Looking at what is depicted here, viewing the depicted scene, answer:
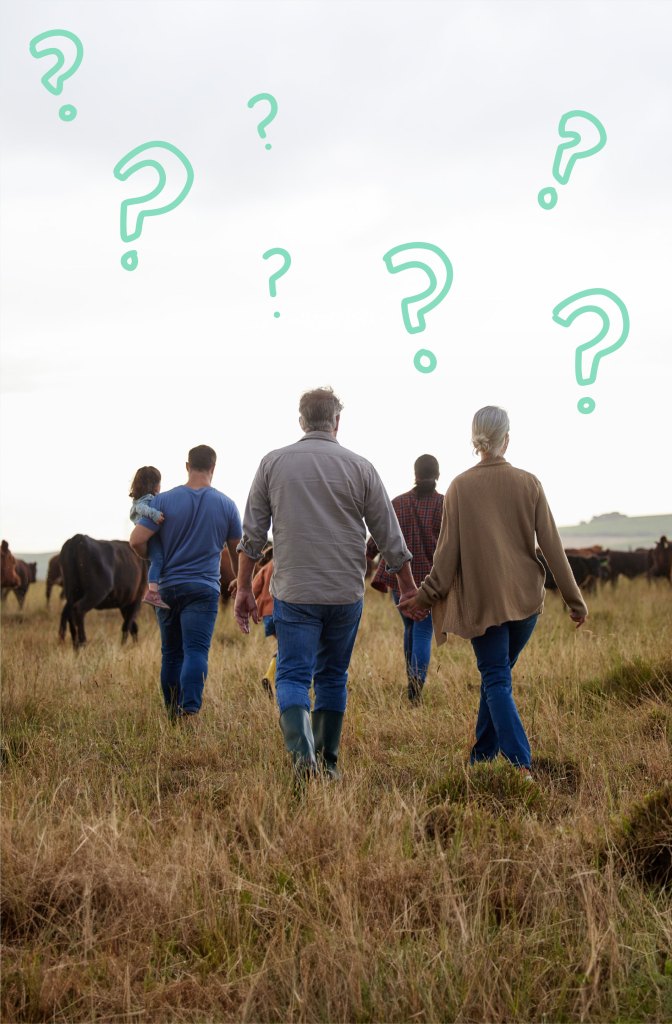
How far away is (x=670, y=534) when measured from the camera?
28.2 meters

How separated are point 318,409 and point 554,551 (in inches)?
62.1

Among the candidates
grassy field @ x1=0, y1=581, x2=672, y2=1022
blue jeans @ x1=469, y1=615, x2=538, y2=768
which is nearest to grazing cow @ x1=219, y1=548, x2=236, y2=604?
grassy field @ x1=0, y1=581, x2=672, y2=1022

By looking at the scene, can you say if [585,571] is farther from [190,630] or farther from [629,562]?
[190,630]

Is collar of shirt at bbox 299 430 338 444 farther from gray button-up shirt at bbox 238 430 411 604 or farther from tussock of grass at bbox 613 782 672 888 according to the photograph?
tussock of grass at bbox 613 782 672 888

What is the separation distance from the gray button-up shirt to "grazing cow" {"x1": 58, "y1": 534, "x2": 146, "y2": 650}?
27.9ft

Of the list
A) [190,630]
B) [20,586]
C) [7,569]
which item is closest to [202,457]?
[190,630]

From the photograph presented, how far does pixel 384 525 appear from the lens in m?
5.75

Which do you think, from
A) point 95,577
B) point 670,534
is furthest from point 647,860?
point 670,534

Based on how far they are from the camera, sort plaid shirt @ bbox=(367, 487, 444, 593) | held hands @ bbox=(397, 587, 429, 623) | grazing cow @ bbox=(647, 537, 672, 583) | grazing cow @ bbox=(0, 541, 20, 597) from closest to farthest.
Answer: held hands @ bbox=(397, 587, 429, 623) < plaid shirt @ bbox=(367, 487, 444, 593) < grazing cow @ bbox=(0, 541, 20, 597) < grazing cow @ bbox=(647, 537, 672, 583)

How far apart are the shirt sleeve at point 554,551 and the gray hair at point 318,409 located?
4.13 ft

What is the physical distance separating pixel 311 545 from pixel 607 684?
3476 millimetres

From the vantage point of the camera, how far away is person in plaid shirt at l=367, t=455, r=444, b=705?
821cm

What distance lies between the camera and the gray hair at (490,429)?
5688 mm

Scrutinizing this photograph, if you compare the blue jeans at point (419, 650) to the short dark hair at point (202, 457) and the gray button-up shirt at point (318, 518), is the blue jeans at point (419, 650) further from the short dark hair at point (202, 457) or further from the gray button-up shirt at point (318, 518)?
the gray button-up shirt at point (318, 518)
